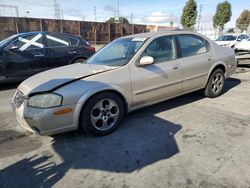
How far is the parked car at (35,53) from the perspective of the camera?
274 inches

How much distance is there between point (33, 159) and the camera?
125 inches

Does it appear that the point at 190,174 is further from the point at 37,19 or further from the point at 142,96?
the point at 37,19

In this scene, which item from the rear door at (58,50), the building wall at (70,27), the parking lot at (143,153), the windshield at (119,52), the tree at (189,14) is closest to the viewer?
the parking lot at (143,153)

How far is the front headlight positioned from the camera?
3309 mm

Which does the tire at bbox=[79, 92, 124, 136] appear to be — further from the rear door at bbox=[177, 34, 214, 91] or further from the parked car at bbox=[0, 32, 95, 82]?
the parked car at bbox=[0, 32, 95, 82]

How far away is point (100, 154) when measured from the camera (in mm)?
3248

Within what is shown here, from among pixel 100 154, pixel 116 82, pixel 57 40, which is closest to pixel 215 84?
pixel 116 82

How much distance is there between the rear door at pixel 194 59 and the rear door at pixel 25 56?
4519mm

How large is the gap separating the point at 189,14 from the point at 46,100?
41.7 m

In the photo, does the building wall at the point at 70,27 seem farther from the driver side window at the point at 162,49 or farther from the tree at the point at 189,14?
the driver side window at the point at 162,49

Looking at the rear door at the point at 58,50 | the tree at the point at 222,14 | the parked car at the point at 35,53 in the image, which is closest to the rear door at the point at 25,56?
the parked car at the point at 35,53

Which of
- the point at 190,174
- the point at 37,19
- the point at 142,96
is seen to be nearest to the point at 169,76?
the point at 142,96

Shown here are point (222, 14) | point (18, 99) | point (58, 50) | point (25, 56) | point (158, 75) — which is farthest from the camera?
point (222, 14)

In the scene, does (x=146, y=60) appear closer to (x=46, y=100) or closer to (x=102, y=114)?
(x=102, y=114)
